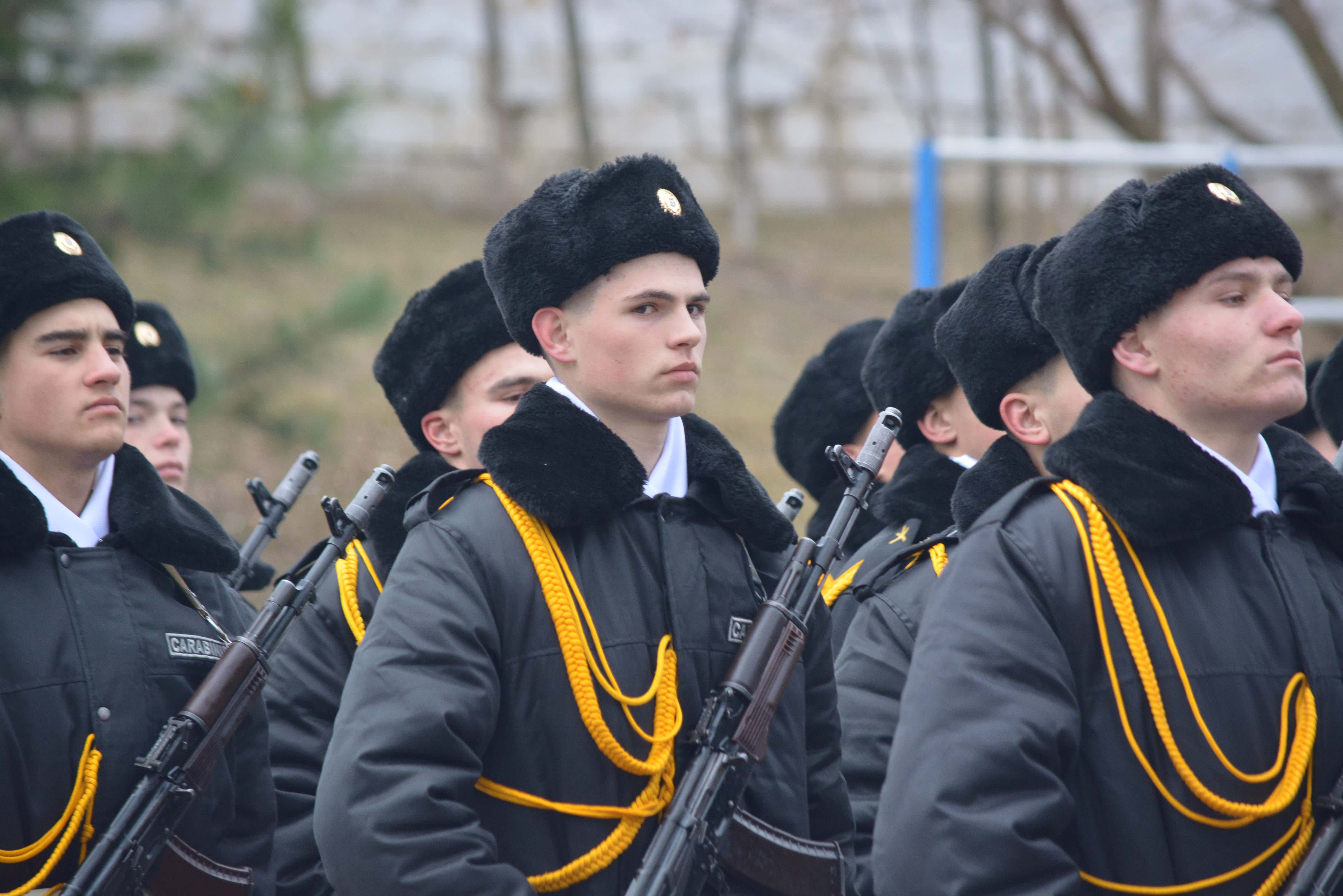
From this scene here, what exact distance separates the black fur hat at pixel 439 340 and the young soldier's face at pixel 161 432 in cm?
90

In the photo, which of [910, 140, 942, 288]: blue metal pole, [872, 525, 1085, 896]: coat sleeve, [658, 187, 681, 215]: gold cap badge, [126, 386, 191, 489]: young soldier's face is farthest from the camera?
[910, 140, 942, 288]: blue metal pole

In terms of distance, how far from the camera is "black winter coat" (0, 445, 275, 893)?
2811 mm

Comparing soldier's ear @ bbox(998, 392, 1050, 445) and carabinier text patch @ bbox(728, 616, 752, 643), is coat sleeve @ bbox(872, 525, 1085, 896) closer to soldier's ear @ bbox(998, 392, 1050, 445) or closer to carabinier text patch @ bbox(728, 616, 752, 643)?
carabinier text patch @ bbox(728, 616, 752, 643)

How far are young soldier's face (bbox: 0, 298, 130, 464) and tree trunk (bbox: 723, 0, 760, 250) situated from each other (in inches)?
569

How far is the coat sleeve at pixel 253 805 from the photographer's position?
3.12 meters

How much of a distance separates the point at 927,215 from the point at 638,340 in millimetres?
6017

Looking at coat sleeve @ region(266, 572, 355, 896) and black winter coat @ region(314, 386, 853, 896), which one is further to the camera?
coat sleeve @ region(266, 572, 355, 896)

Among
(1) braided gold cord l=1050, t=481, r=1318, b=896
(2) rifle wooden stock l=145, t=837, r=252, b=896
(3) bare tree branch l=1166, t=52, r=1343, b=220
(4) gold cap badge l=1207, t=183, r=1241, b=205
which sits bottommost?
(2) rifle wooden stock l=145, t=837, r=252, b=896

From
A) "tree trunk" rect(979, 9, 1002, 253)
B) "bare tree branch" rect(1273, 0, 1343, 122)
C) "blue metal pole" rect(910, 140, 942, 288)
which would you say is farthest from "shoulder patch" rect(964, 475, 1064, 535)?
"tree trunk" rect(979, 9, 1002, 253)

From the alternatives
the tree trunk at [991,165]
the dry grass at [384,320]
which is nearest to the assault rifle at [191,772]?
the dry grass at [384,320]

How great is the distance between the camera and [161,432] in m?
4.60

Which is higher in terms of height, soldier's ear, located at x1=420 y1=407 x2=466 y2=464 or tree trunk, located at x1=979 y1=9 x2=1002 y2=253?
tree trunk, located at x1=979 y1=9 x2=1002 y2=253

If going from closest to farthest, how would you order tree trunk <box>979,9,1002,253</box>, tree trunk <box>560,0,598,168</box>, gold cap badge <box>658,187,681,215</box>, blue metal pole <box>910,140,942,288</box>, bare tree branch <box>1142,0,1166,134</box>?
gold cap badge <box>658,187,681,215</box> < blue metal pole <box>910,140,942,288</box> < bare tree branch <box>1142,0,1166,134</box> < tree trunk <box>979,9,1002,253</box> < tree trunk <box>560,0,598,168</box>

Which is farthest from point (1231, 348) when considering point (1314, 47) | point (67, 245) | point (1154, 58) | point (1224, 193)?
point (1154, 58)
